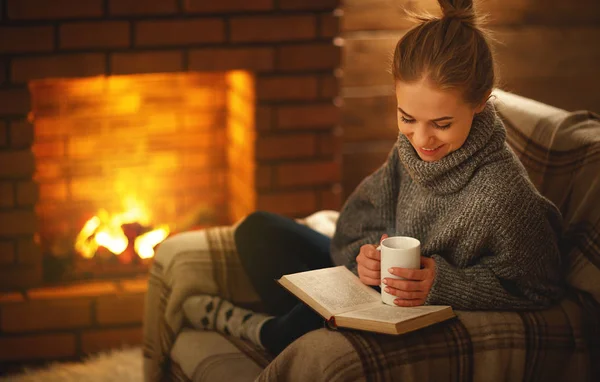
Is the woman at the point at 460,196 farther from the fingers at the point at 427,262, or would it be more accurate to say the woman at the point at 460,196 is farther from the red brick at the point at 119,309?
the red brick at the point at 119,309

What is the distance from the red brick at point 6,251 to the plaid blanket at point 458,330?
705 millimetres

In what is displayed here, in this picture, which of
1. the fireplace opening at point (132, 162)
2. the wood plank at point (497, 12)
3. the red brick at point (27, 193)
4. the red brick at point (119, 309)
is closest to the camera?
the red brick at point (27, 193)

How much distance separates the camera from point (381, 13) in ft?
9.82

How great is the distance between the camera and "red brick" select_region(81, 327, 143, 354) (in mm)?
2545

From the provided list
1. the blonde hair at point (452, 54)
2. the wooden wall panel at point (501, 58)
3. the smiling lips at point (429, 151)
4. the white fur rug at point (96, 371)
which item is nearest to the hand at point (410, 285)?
the smiling lips at point (429, 151)

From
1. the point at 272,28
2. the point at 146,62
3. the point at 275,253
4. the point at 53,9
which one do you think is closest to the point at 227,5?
the point at 272,28

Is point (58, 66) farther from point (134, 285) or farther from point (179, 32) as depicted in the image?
point (134, 285)

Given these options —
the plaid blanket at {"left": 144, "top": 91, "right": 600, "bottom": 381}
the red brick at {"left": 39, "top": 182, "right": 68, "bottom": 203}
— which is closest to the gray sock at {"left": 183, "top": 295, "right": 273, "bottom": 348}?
the plaid blanket at {"left": 144, "top": 91, "right": 600, "bottom": 381}

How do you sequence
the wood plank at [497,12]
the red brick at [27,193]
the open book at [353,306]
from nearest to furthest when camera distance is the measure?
1. the open book at [353,306]
2. the red brick at [27,193]
3. the wood plank at [497,12]

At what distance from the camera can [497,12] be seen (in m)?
3.13

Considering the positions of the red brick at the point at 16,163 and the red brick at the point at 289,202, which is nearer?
the red brick at the point at 16,163

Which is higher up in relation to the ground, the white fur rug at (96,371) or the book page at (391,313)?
the book page at (391,313)

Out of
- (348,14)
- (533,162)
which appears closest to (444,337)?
(533,162)

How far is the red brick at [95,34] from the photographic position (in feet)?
7.83
